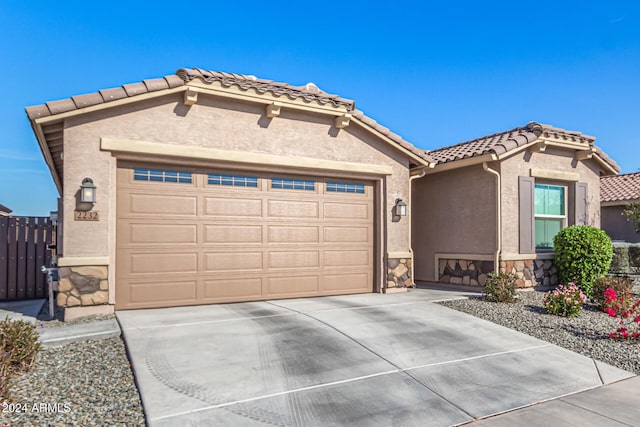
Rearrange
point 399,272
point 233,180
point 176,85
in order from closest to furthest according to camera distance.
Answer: point 176,85
point 233,180
point 399,272

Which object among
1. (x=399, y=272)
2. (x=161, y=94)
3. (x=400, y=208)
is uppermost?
(x=161, y=94)

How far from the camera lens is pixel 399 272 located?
30.8ft

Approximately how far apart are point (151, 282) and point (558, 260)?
9205 millimetres

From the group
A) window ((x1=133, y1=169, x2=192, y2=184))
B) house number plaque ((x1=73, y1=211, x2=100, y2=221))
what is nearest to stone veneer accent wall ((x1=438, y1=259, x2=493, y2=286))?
window ((x1=133, y1=169, x2=192, y2=184))

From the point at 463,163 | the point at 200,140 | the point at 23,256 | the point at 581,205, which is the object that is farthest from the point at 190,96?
the point at 581,205

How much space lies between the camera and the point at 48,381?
4031 mm

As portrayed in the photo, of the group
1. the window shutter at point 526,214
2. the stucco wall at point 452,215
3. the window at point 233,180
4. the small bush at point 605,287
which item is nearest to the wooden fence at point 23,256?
the window at point 233,180

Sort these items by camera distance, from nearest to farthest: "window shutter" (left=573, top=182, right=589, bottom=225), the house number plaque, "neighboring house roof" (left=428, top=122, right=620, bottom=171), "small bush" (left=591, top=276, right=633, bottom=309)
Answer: the house number plaque < "small bush" (left=591, top=276, right=633, bottom=309) < "neighboring house roof" (left=428, top=122, right=620, bottom=171) < "window shutter" (left=573, top=182, right=589, bottom=225)

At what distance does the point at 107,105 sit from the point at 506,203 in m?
8.86

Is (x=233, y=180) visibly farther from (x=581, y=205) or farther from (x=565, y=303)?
(x=581, y=205)

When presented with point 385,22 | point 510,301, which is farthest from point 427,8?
point 510,301

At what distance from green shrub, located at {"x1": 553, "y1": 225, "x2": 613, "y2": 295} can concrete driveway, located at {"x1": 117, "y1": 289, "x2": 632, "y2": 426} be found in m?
4.18

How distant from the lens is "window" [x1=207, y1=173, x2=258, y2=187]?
7.75 metres

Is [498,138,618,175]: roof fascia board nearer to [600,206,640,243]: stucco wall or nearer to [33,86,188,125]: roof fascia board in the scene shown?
[600,206,640,243]: stucco wall
